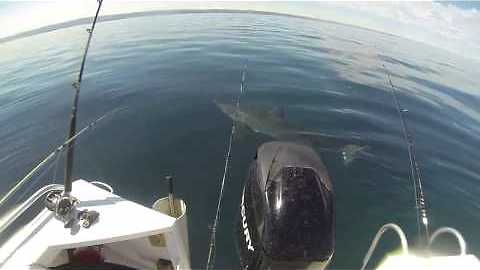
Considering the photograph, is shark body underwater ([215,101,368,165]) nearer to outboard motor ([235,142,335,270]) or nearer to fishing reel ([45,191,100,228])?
outboard motor ([235,142,335,270])

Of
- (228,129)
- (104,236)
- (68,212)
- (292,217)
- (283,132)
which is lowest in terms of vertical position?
(292,217)

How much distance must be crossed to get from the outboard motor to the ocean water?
71.6 inches

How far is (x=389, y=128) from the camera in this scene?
12344mm

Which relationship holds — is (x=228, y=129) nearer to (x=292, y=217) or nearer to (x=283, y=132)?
(x=283, y=132)

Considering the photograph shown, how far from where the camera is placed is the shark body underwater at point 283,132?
9.74m

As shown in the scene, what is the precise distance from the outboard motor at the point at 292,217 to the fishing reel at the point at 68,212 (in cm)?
216

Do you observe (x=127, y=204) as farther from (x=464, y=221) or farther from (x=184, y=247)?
(x=464, y=221)

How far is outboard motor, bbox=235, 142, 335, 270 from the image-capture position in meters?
4.19

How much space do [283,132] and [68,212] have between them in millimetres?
7165

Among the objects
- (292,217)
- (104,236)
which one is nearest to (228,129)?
(292,217)

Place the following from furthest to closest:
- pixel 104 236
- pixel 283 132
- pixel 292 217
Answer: pixel 283 132 → pixel 292 217 → pixel 104 236

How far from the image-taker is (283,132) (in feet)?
34.6

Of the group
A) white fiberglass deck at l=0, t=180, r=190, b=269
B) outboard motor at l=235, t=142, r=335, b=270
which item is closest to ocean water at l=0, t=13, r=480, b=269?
white fiberglass deck at l=0, t=180, r=190, b=269

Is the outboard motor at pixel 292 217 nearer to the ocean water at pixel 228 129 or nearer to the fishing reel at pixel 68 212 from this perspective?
the ocean water at pixel 228 129
